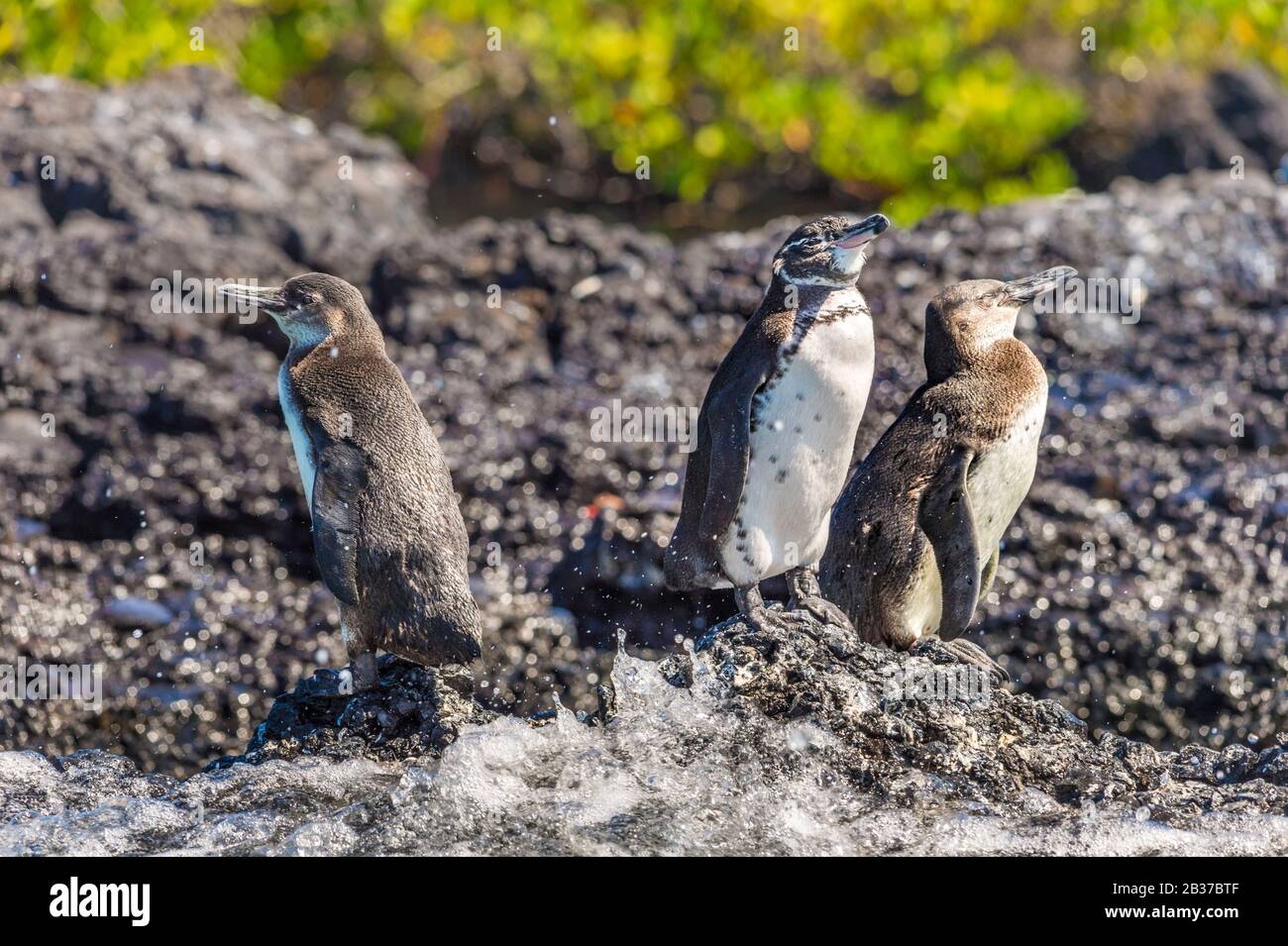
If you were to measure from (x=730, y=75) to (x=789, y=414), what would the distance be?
7562 millimetres

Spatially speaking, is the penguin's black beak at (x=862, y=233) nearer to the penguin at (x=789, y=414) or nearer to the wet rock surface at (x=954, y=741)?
the penguin at (x=789, y=414)

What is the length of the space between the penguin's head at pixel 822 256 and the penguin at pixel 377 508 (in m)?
1.04

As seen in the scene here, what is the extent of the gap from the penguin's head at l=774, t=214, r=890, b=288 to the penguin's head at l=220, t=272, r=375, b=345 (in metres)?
1.13

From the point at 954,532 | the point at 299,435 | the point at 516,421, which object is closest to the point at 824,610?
the point at 954,532

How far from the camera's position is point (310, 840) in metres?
3.79

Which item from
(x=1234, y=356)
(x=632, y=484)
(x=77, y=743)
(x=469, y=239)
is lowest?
(x=77, y=743)

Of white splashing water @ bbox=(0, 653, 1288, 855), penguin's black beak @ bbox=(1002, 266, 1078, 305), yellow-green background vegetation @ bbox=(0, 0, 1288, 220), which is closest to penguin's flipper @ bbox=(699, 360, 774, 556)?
white splashing water @ bbox=(0, 653, 1288, 855)

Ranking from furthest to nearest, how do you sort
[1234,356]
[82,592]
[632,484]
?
[1234,356]
[632,484]
[82,592]

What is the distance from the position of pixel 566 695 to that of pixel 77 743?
1645 mm

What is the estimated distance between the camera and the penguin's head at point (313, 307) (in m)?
4.28

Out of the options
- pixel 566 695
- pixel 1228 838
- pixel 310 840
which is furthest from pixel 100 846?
pixel 1228 838

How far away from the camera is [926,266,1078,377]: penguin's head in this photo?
14.2 ft
